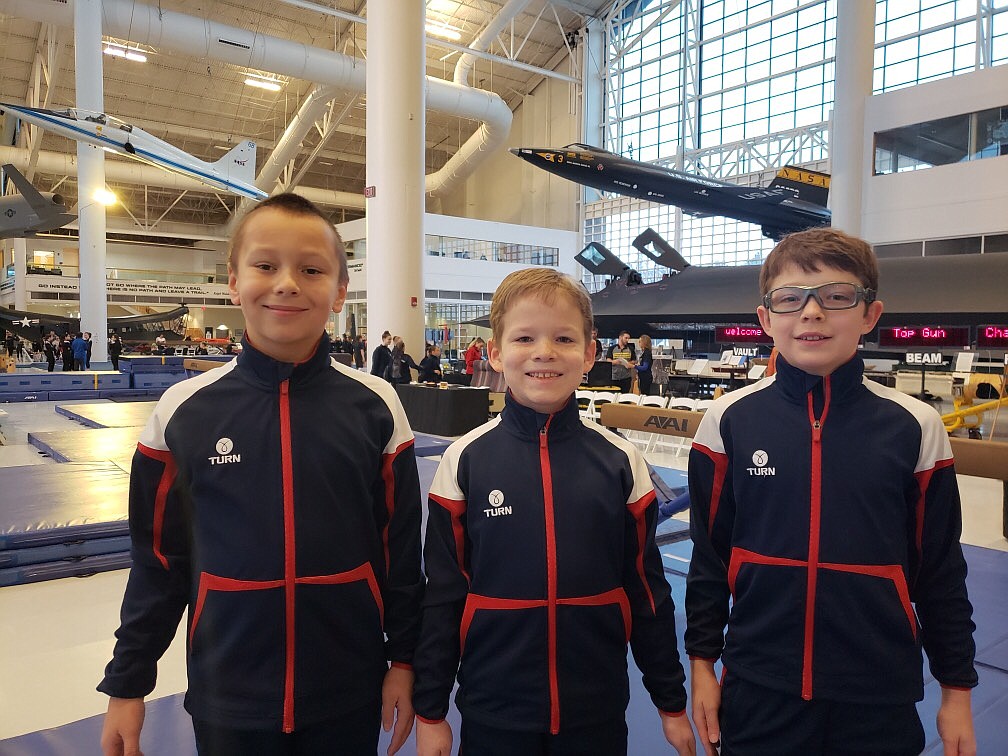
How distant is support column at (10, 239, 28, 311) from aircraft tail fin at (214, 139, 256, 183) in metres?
16.1

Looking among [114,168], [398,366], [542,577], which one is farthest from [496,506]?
[114,168]

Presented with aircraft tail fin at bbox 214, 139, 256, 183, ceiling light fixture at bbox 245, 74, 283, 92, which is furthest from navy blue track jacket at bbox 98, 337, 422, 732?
ceiling light fixture at bbox 245, 74, 283, 92

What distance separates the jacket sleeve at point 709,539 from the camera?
1.60 metres

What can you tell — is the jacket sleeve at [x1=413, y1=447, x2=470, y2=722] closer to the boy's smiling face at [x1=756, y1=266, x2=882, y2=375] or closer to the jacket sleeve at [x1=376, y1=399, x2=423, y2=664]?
the jacket sleeve at [x1=376, y1=399, x2=423, y2=664]

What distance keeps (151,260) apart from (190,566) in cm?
4595

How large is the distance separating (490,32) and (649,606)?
25.3m

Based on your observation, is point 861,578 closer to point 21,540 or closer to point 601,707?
point 601,707

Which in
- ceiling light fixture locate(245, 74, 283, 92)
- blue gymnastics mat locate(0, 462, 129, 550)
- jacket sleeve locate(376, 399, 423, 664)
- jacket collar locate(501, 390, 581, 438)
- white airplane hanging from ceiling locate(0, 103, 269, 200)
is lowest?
blue gymnastics mat locate(0, 462, 129, 550)

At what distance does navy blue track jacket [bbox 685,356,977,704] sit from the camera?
1.48 meters

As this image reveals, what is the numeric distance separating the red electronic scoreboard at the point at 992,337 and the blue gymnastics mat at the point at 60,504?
53.0 feet

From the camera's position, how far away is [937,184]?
17438mm

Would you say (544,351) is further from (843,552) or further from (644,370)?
(644,370)

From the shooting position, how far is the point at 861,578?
149 cm

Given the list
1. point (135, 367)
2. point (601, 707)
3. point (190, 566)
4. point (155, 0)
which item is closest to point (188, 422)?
point (190, 566)
